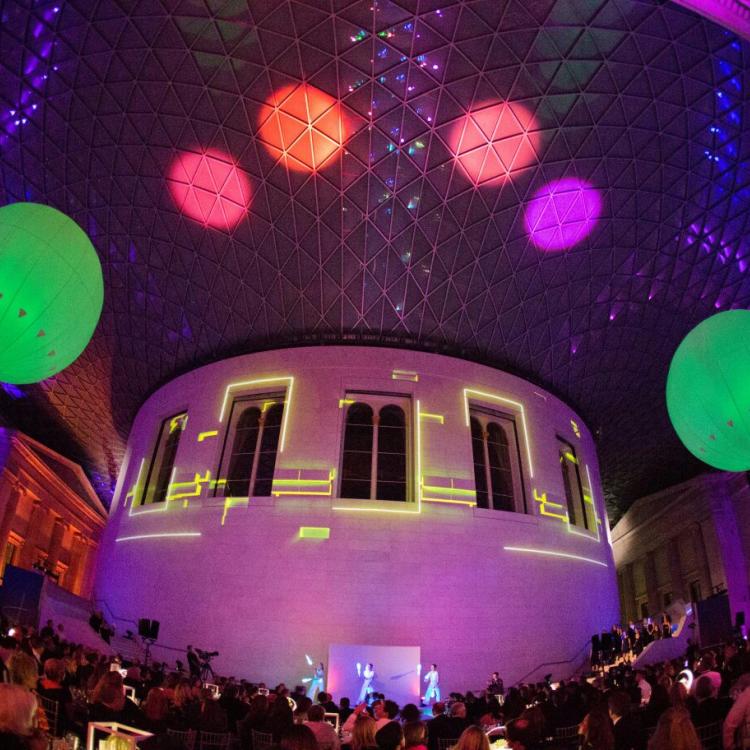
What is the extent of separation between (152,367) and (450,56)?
2135 cm

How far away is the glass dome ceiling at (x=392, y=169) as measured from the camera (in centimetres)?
2178

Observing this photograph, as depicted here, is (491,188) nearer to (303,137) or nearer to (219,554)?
(303,137)

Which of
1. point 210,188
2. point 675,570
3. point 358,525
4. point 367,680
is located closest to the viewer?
point 367,680

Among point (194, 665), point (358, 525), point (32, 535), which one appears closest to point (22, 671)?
point (194, 665)

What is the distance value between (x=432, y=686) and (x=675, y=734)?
20.2m

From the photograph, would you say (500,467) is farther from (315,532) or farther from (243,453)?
(243,453)

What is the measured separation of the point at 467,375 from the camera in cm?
2923

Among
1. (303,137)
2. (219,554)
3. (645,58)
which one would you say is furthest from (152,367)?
(645,58)

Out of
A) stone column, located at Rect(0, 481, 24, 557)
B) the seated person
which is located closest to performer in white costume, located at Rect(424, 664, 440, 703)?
the seated person

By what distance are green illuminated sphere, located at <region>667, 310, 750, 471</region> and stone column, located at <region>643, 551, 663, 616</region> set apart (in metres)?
40.7

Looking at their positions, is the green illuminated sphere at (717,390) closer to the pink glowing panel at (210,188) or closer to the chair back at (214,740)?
the chair back at (214,740)

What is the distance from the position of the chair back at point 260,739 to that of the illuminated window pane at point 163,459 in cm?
2262

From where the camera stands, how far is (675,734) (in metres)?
4.62

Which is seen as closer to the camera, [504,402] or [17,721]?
[17,721]
